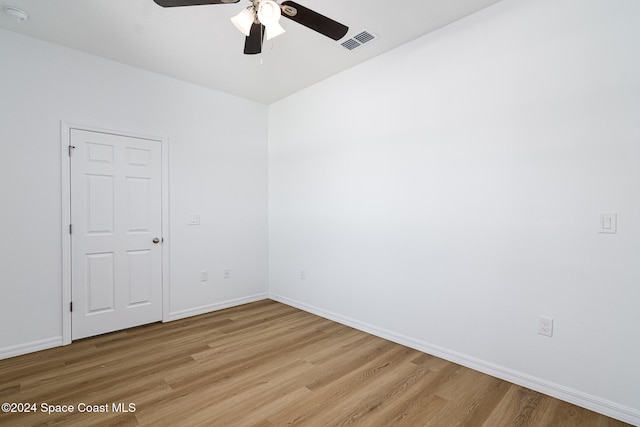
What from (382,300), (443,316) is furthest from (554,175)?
(382,300)

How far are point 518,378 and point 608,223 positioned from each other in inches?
49.1

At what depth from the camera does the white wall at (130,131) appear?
274 centimetres

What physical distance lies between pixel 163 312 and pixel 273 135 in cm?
271

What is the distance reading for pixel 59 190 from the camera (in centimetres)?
295

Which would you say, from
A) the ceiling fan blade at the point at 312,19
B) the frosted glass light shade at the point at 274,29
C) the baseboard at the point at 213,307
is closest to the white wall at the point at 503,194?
the ceiling fan blade at the point at 312,19

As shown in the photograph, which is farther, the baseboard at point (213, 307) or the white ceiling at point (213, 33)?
the baseboard at point (213, 307)

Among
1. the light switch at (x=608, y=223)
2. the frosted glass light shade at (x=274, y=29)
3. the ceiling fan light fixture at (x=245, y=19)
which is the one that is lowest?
the light switch at (x=608, y=223)

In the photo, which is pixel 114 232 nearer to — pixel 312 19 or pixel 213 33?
pixel 213 33

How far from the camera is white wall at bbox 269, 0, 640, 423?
6.37 ft

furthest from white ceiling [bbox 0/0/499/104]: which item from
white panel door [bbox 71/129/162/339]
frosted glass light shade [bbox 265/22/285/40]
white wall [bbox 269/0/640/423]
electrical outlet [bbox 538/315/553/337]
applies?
electrical outlet [bbox 538/315/553/337]

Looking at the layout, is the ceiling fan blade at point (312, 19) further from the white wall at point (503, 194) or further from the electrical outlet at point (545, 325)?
the electrical outlet at point (545, 325)

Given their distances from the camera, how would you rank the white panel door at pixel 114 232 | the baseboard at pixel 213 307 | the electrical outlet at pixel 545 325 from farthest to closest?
1. the baseboard at pixel 213 307
2. the white panel door at pixel 114 232
3. the electrical outlet at pixel 545 325

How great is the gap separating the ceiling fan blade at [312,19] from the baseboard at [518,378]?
2629 mm

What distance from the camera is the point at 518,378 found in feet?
7.51
